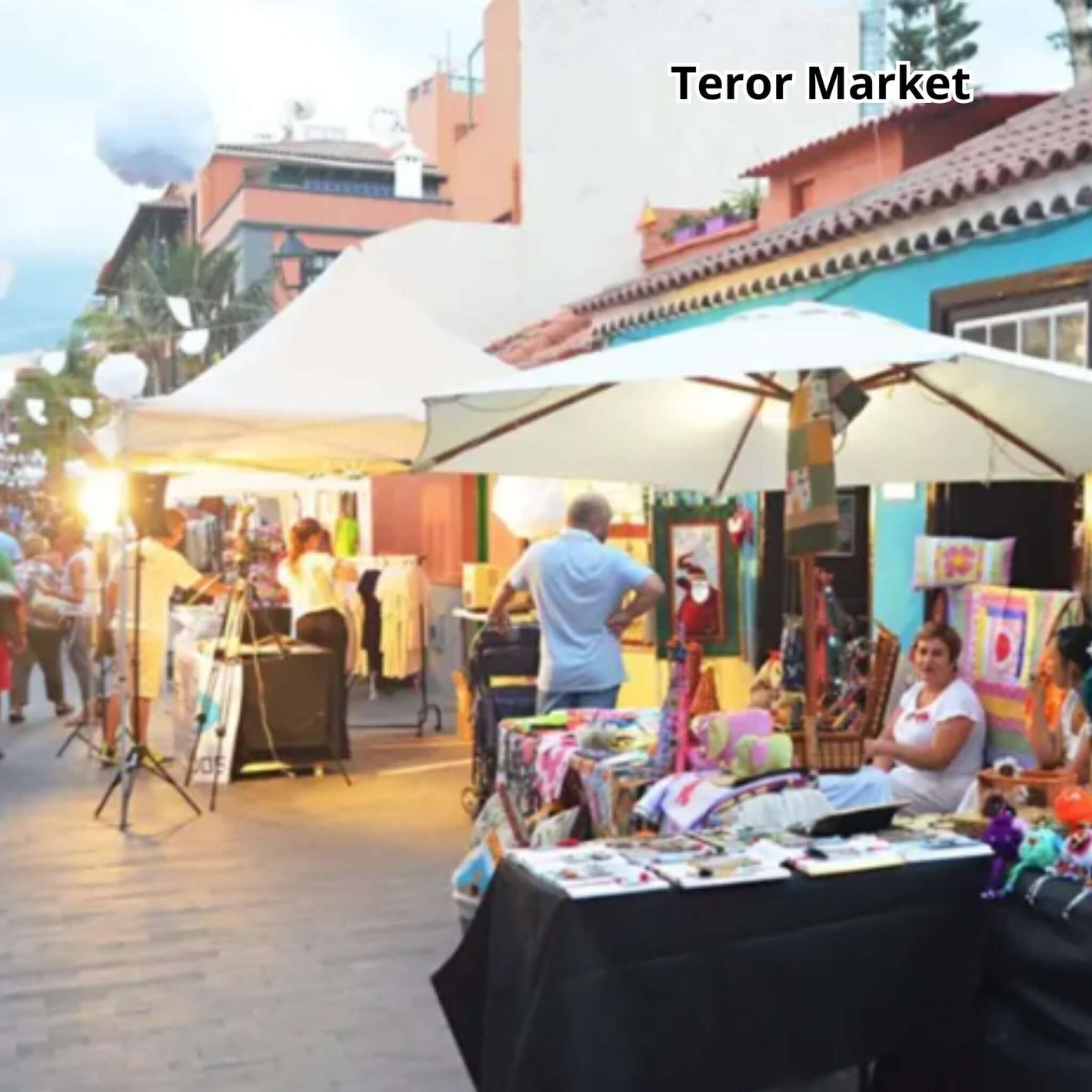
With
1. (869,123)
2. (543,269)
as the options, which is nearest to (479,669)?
(869,123)

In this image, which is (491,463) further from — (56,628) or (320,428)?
(56,628)

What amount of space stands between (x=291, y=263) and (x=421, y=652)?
14.2 metres

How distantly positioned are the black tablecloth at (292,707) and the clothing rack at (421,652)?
6.34ft

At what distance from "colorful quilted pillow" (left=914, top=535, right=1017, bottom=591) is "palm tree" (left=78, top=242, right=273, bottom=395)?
25673 millimetres

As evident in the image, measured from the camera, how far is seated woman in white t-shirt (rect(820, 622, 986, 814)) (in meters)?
5.82

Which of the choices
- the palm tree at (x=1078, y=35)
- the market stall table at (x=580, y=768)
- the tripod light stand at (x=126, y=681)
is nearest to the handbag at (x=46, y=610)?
the tripod light stand at (x=126, y=681)

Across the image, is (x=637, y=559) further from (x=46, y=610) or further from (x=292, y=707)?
(x=46, y=610)

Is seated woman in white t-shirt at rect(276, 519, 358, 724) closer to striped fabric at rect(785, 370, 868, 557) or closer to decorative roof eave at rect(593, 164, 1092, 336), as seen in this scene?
decorative roof eave at rect(593, 164, 1092, 336)

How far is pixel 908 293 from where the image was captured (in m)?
7.72

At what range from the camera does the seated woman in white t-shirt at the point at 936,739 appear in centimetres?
582

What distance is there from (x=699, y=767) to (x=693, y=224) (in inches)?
448

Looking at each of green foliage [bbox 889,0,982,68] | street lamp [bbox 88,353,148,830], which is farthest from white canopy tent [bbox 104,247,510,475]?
green foliage [bbox 889,0,982,68]

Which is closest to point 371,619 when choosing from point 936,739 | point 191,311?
point 936,739

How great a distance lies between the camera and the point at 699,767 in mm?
4793
